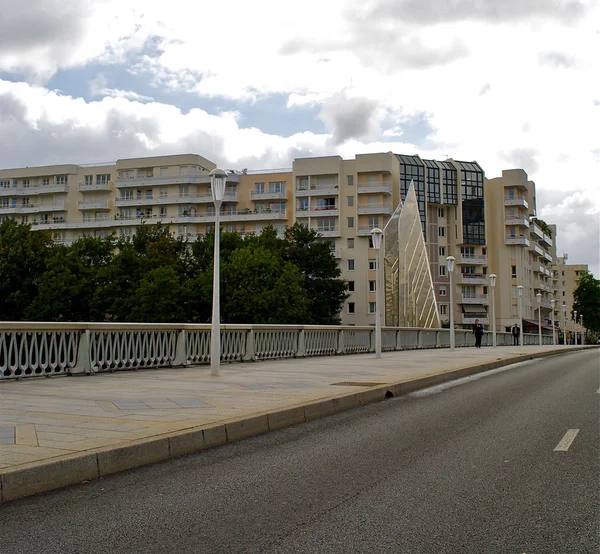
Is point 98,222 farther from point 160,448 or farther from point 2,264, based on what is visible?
point 160,448

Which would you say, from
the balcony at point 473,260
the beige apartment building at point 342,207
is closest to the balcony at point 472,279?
the beige apartment building at point 342,207

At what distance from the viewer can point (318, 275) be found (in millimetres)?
78125

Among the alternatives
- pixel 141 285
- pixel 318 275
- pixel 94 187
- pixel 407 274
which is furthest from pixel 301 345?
pixel 94 187

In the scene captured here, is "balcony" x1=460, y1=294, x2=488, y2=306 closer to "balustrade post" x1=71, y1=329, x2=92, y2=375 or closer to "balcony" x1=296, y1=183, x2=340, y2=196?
"balcony" x1=296, y1=183, x2=340, y2=196

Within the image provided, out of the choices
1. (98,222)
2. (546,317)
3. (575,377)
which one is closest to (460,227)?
(546,317)

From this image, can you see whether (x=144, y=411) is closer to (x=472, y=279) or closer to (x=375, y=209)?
(x=375, y=209)

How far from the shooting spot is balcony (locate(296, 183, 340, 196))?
305 feet

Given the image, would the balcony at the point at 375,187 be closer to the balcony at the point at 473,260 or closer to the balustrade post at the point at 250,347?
the balcony at the point at 473,260

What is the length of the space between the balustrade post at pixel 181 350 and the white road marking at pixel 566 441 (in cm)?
1028

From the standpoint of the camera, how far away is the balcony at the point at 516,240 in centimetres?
10144

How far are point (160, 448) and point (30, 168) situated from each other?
4146 inches

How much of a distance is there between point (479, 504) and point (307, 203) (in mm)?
90248

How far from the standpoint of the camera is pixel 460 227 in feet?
329

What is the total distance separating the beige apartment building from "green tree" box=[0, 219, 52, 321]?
27.7 metres
